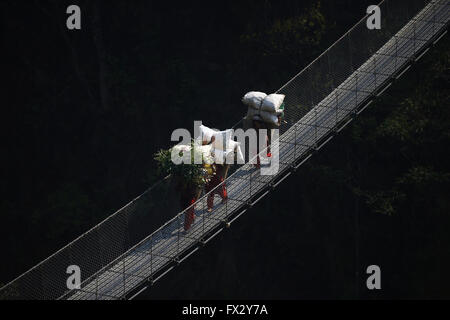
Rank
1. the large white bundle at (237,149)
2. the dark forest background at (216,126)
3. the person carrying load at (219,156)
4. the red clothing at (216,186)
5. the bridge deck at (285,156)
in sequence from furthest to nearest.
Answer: the dark forest background at (216,126)
the large white bundle at (237,149)
the red clothing at (216,186)
the person carrying load at (219,156)
the bridge deck at (285,156)

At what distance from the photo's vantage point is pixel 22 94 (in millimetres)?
31734

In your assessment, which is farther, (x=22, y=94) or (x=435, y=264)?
(x=22, y=94)

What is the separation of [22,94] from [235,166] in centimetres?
1053

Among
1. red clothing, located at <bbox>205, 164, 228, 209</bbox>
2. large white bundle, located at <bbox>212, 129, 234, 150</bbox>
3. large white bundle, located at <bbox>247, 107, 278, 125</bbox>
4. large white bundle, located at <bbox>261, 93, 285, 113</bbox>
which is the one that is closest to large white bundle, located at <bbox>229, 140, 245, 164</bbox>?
large white bundle, located at <bbox>212, 129, 234, 150</bbox>

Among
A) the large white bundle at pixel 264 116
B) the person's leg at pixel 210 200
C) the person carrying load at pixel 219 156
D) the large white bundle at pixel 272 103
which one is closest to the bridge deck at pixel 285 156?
the person's leg at pixel 210 200

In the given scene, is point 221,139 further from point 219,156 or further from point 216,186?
point 216,186

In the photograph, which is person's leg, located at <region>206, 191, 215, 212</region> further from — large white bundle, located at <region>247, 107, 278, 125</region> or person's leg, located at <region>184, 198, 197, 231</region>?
large white bundle, located at <region>247, 107, 278, 125</region>

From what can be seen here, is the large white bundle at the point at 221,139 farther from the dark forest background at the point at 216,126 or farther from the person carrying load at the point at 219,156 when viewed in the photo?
the dark forest background at the point at 216,126

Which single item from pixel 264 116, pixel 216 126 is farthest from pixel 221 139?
pixel 216 126

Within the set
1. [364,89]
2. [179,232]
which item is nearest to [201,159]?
[179,232]

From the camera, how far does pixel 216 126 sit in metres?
31.2

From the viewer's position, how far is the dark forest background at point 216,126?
29.6m

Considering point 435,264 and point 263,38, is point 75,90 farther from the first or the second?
point 435,264

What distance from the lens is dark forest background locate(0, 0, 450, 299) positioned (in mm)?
29625
